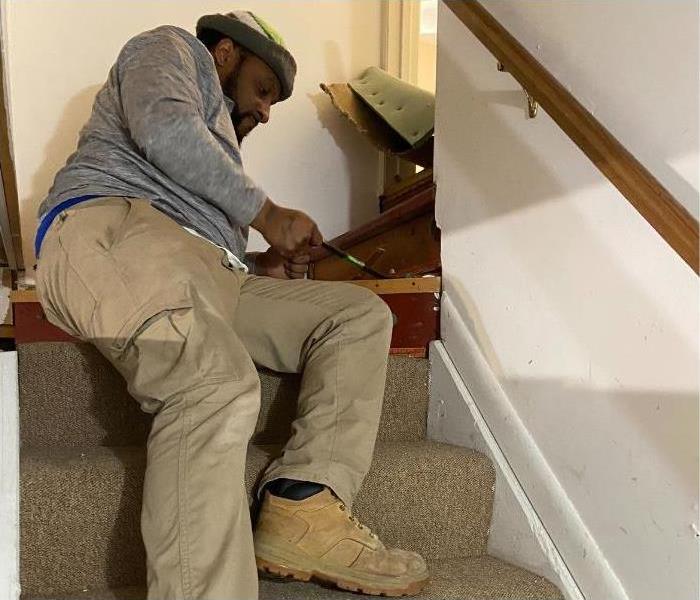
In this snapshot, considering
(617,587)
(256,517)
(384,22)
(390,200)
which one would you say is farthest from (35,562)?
(384,22)

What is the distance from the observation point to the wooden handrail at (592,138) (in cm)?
91

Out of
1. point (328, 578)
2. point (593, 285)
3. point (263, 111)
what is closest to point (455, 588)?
point (328, 578)

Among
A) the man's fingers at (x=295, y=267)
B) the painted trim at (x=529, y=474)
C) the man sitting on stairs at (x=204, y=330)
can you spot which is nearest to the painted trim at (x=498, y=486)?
the painted trim at (x=529, y=474)

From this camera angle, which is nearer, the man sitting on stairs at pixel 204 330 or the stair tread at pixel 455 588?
the man sitting on stairs at pixel 204 330

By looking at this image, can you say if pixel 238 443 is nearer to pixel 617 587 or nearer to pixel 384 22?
pixel 617 587

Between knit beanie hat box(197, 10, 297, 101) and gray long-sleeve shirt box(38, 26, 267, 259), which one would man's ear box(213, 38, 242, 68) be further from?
gray long-sleeve shirt box(38, 26, 267, 259)

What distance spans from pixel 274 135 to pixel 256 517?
151 centimetres

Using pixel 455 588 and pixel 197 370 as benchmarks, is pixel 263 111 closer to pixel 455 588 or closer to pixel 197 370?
pixel 197 370

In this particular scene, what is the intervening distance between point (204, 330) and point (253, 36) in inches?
29.3

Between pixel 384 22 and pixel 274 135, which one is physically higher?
pixel 384 22

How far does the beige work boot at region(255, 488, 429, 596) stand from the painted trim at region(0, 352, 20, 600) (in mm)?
327

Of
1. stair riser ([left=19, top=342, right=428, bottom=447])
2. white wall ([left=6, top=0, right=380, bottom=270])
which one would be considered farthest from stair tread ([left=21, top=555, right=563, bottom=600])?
white wall ([left=6, top=0, right=380, bottom=270])

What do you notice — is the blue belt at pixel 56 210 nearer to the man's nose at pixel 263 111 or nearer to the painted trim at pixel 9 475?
the painted trim at pixel 9 475

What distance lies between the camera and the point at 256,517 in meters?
1.19
